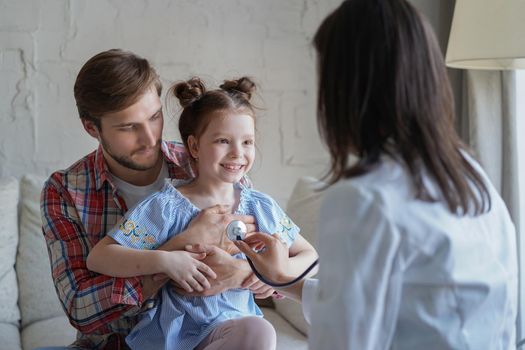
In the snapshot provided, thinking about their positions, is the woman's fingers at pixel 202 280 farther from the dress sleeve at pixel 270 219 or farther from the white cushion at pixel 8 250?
the white cushion at pixel 8 250

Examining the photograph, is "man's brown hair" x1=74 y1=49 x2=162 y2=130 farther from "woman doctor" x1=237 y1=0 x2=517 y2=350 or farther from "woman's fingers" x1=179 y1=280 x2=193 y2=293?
"woman doctor" x1=237 y1=0 x2=517 y2=350

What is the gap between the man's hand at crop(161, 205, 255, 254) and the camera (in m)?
1.52

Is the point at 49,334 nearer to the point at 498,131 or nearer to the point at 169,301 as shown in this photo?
the point at 169,301

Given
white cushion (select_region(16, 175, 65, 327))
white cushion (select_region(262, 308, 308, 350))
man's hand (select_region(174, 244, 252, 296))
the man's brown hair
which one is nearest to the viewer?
man's hand (select_region(174, 244, 252, 296))

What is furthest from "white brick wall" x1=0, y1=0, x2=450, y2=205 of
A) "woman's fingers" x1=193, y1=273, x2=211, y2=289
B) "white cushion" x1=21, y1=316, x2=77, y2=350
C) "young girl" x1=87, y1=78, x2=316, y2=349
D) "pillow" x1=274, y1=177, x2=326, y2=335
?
"woman's fingers" x1=193, y1=273, x2=211, y2=289

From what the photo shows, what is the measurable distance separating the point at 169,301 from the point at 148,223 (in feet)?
0.56

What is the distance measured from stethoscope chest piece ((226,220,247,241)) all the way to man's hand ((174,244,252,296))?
41 millimetres

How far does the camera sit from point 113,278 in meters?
1.56

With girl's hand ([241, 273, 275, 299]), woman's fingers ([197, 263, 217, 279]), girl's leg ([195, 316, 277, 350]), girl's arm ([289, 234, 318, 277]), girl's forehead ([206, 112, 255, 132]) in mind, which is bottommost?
girl's leg ([195, 316, 277, 350])

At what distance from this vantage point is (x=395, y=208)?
0.96m

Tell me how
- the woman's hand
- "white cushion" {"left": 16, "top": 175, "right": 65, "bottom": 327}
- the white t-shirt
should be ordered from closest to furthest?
the woman's hand, the white t-shirt, "white cushion" {"left": 16, "top": 175, "right": 65, "bottom": 327}

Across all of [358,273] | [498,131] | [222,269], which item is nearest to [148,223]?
[222,269]

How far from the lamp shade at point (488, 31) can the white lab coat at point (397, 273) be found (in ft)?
3.16

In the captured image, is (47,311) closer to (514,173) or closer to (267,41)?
(267,41)
